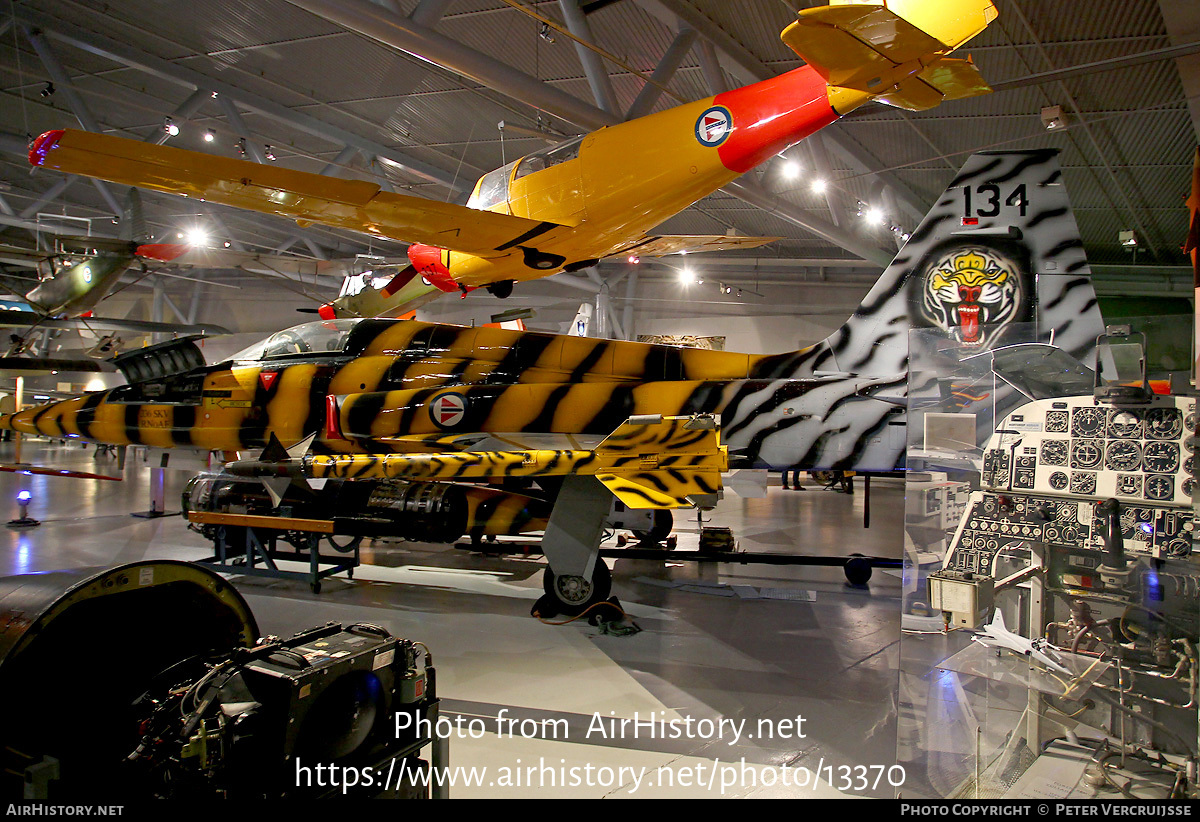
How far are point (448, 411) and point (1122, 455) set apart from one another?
569 cm

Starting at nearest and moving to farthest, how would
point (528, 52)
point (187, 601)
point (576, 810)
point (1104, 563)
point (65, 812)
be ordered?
1. point (576, 810)
2. point (65, 812)
3. point (187, 601)
4. point (1104, 563)
5. point (528, 52)

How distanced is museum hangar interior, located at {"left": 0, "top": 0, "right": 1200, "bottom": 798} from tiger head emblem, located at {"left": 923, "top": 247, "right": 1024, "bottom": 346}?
0.63ft

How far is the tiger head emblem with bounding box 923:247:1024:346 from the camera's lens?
532 cm

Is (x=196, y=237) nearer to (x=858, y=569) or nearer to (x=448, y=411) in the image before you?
(x=448, y=411)

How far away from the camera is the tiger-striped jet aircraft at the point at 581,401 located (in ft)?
17.3

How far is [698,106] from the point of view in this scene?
195 inches

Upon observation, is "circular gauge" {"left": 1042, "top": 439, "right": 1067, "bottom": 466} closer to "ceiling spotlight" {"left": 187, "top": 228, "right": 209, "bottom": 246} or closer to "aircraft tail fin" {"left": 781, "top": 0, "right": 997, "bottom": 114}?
"aircraft tail fin" {"left": 781, "top": 0, "right": 997, "bottom": 114}

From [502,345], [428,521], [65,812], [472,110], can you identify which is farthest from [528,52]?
[65,812]

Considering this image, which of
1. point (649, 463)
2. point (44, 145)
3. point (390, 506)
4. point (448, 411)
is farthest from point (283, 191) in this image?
point (649, 463)

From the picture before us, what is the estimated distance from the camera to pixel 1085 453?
11.0 feet

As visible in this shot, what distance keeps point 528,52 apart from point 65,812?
28.9 ft

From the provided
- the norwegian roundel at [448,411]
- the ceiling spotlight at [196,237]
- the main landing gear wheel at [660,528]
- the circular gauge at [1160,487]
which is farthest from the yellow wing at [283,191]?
the ceiling spotlight at [196,237]

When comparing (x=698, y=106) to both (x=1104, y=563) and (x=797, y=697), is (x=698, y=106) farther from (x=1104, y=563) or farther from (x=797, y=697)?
(x=797, y=697)

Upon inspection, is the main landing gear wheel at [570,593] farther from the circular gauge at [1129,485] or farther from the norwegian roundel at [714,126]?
the circular gauge at [1129,485]
